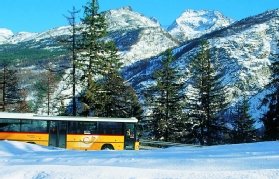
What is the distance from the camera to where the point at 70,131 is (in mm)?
33000

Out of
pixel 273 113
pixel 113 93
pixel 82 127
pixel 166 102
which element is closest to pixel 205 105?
pixel 166 102

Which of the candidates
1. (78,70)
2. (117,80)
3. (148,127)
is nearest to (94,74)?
(78,70)

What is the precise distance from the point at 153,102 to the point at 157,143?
13448mm

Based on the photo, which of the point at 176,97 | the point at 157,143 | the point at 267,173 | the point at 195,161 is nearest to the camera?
the point at 267,173

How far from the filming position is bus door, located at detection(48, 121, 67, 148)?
107 feet

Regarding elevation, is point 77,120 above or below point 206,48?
below

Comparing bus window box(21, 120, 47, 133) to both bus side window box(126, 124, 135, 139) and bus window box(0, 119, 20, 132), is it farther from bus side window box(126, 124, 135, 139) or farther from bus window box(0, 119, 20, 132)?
bus side window box(126, 124, 135, 139)

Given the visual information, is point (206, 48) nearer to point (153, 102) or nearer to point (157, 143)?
point (153, 102)

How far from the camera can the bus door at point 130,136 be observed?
34.2 meters

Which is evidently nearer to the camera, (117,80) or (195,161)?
(195,161)

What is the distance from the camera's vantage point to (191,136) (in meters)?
47.8

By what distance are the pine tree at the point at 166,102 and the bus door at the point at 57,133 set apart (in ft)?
54.3

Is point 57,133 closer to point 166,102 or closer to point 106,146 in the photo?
point 106,146

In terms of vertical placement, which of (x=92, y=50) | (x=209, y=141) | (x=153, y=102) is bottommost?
(x=209, y=141)
